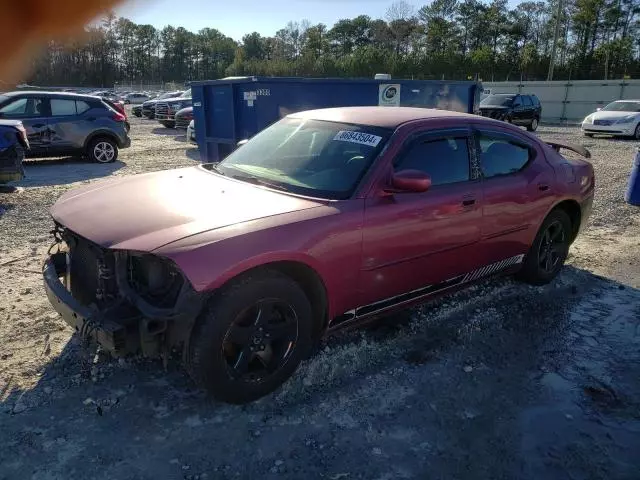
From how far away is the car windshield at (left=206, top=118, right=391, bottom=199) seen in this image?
3.48m

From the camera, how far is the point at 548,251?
5027mm

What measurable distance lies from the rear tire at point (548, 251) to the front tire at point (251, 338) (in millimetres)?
2642

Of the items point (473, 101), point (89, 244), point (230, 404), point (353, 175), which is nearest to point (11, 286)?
point (89, 244)

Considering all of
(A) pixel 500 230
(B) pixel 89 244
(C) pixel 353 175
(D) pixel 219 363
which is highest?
(C) pixel 353 175


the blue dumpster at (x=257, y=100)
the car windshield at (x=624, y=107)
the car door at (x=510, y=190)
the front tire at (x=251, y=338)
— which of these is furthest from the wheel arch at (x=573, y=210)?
the car windshield at (x=624, y=107)

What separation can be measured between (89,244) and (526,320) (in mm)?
3391

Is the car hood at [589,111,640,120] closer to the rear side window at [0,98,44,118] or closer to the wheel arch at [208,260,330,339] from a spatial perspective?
the rear side window at [0,98,44,118]

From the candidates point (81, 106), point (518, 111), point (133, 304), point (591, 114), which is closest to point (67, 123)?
point (81, 106)

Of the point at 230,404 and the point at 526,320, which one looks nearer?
the point at 230,404

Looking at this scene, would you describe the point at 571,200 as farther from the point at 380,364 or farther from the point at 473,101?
the point at 473,101

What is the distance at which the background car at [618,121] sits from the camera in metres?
19.3

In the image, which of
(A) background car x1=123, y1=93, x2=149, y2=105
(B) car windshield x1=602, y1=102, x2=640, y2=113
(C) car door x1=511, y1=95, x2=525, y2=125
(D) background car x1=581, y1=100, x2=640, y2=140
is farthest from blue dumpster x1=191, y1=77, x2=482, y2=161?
(A) background car x1=123, y1=93, x2=149, y2=105

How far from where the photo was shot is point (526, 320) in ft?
14.3

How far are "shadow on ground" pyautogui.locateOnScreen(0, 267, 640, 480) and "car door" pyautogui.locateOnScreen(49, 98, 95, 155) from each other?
9266 millimetres
